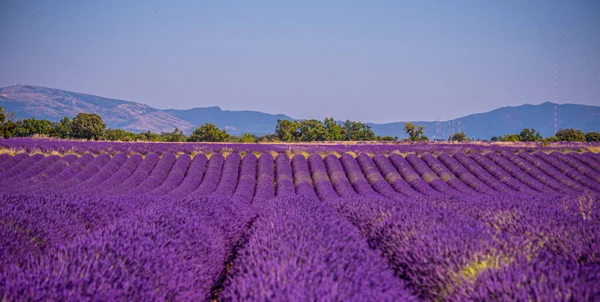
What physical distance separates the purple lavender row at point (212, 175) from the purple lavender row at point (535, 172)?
12384mm

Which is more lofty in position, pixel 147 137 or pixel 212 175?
pixel 147 137

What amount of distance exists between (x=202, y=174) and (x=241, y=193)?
4.92 metres

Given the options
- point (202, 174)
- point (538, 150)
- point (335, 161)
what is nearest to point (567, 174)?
point (538, 150)

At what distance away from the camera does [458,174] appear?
19.6 meters

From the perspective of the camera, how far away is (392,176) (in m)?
18.9

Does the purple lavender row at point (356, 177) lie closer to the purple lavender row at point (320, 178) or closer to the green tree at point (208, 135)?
the purple lavender row at point (320, 178)

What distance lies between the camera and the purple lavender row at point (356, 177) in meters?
16.1

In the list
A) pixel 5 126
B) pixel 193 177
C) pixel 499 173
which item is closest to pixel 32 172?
pixel 193 177

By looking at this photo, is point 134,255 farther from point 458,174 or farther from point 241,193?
point 458,174

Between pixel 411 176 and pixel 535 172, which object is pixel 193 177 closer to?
pixel 411 176

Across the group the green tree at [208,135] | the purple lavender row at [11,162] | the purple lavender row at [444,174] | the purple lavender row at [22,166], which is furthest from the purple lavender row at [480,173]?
the green tree at [208,135]

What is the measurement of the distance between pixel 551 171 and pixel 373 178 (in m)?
8.10

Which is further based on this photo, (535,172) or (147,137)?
(147,137)

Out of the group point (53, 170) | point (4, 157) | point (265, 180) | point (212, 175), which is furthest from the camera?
point (4, 157)
